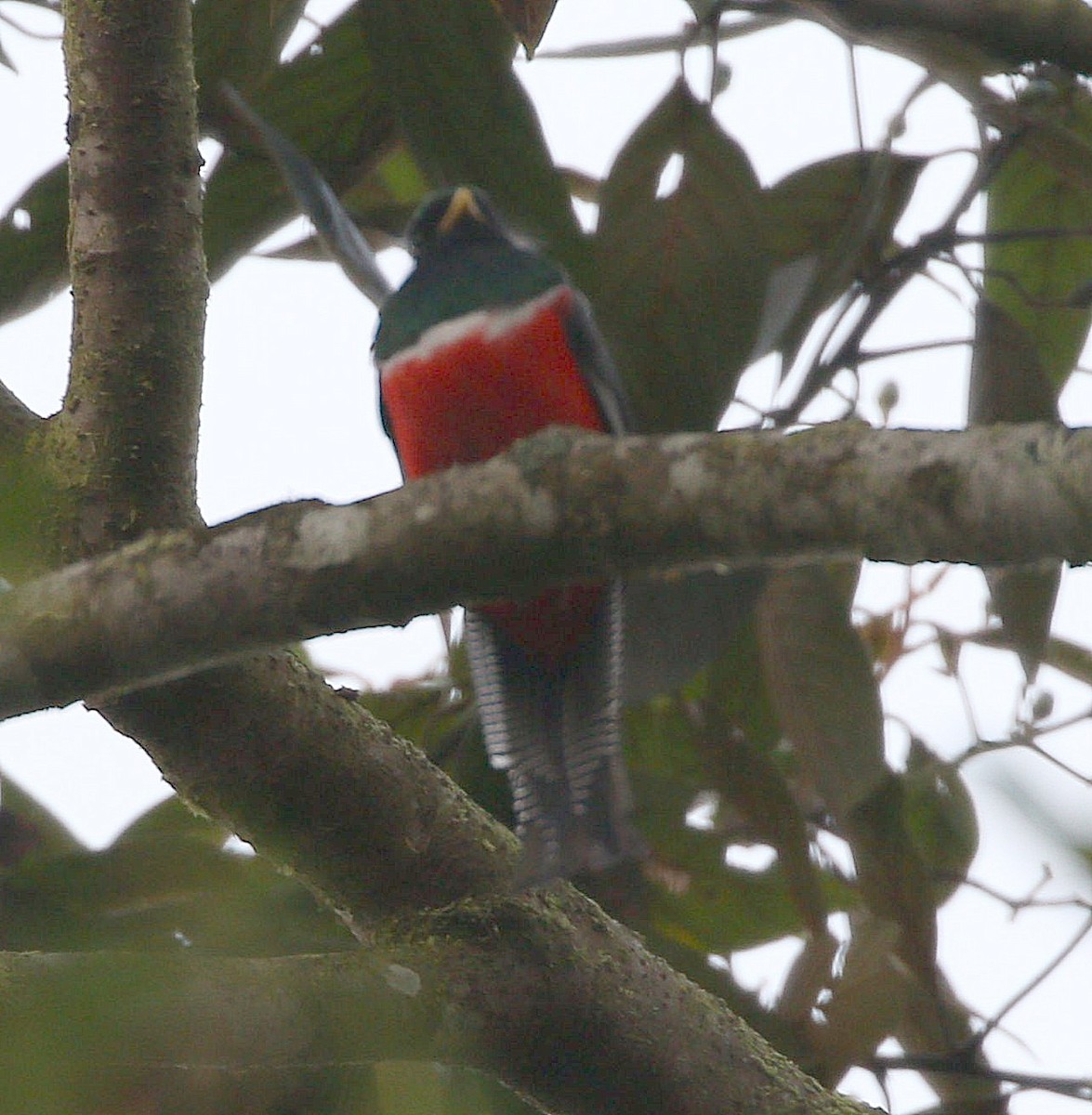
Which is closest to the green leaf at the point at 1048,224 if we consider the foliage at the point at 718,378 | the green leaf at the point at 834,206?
the foliage at the point at 718,378

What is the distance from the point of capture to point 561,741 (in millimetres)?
2674

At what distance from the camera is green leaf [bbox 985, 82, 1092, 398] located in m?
3.08

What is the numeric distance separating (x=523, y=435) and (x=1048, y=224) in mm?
1396

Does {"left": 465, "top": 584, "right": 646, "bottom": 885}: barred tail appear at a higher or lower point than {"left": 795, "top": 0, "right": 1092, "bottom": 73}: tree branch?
lower

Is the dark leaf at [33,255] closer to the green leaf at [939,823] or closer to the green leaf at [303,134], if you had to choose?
the green leaf at [303,134]

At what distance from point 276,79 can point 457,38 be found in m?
0.54

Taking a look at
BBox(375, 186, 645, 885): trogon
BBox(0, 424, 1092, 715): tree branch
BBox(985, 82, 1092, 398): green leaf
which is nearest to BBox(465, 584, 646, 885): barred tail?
BBox(375, 186, 645, 885): trogon

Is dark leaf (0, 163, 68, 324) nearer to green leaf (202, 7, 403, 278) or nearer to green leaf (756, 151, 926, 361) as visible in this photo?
green leaf (202, 7, 403, 278)

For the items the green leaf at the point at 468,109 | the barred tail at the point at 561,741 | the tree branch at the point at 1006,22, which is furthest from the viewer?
the green leaf at the point at 468,109

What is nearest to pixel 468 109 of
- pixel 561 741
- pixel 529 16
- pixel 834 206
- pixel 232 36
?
pixel 232 36

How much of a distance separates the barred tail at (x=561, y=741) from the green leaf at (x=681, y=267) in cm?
41

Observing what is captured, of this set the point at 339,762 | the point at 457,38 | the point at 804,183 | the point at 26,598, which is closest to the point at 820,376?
the point at 804,183

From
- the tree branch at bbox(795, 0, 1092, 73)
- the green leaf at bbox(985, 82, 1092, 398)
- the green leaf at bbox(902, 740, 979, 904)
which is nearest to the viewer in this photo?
the tree branch at bbox(795, 0, 1092, 73)

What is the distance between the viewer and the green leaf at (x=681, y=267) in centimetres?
274
